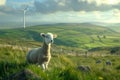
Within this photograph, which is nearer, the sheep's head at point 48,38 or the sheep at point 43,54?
the sheep at point 43,54

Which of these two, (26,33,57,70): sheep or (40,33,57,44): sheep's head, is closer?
(26,33,57,70): sheep

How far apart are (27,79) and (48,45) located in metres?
8.66

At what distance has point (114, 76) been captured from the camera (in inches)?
550

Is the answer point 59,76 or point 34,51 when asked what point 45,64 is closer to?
point 34,51

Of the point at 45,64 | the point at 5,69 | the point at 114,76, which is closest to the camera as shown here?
the point at 5,69

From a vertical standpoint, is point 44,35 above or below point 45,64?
above

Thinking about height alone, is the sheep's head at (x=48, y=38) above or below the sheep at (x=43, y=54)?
above

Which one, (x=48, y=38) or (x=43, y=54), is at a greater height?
(x=48, y=38)

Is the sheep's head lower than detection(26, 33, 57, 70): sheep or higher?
higher

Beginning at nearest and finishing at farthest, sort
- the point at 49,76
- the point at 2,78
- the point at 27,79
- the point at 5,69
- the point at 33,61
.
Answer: the point at 27,79
the point at 49,76
the point at 2,78
the point at 5,69
the point at 33,61

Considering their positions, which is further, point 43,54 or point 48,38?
point 48,38

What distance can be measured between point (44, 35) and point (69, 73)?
7061 millimetres

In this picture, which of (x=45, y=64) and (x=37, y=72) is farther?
(x=45, y=64)

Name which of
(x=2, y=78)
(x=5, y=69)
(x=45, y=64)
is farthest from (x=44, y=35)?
(x=2, y=78)
